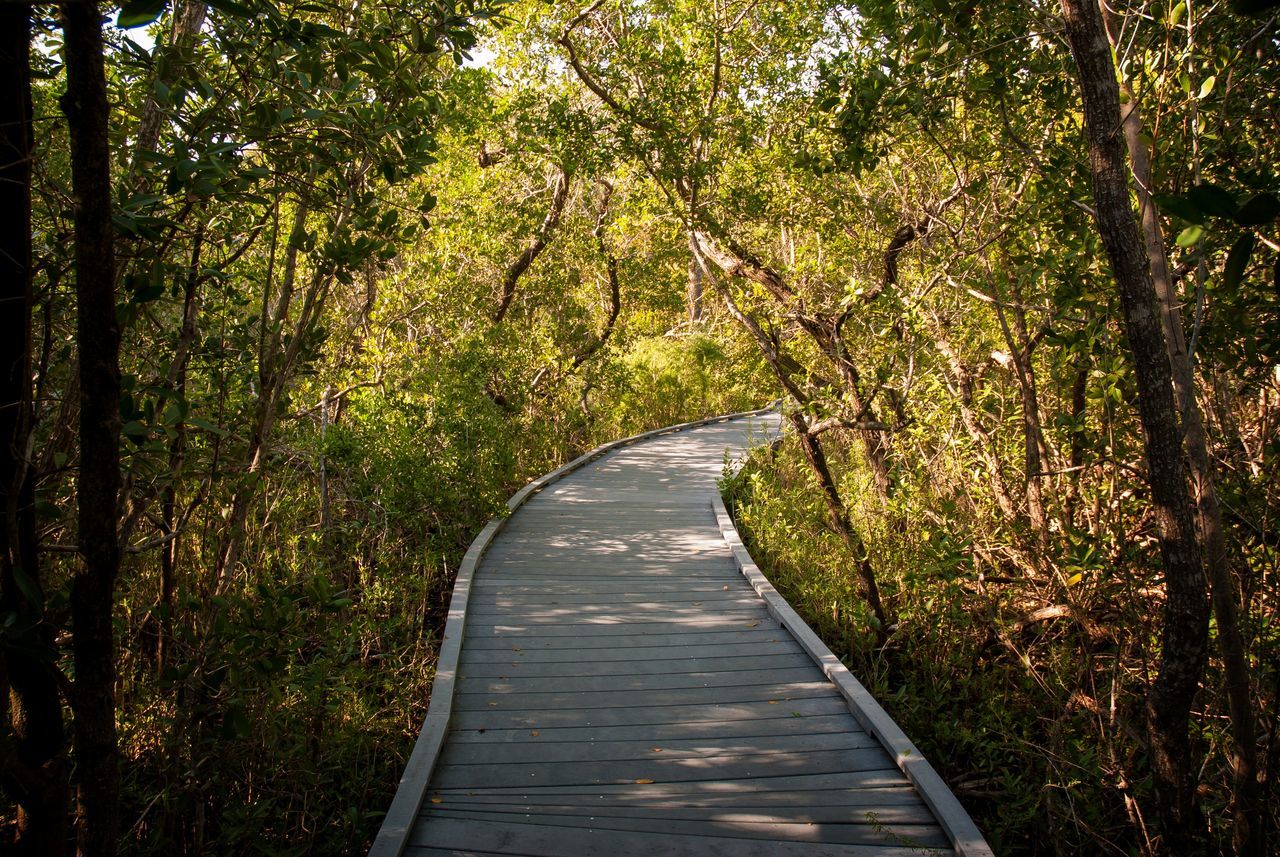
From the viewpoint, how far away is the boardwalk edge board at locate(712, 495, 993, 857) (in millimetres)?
3244

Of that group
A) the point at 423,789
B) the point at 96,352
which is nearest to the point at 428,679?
the point at 423,789

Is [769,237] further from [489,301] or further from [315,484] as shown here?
[315,484]

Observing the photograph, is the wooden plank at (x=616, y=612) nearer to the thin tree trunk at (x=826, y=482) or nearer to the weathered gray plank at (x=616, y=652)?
the weathered gray plank at (x=616, y=652)

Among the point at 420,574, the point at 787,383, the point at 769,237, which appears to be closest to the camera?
the point at 787,383

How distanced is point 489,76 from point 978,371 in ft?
18.4

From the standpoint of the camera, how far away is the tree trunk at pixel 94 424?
4.90ft

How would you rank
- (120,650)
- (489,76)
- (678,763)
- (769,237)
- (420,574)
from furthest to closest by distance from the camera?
(769,237), (489,76), (420,574), (120,650), (678,763)

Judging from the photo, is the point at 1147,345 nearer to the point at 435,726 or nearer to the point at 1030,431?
the point at 1030,431

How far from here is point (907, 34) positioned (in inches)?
157

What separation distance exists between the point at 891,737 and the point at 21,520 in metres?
3.67

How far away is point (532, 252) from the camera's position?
11430mm

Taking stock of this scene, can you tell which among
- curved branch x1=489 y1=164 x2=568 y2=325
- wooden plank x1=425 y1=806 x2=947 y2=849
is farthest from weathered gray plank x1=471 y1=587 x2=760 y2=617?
curved branch x1=489 y1=164 x2=568 y2=325

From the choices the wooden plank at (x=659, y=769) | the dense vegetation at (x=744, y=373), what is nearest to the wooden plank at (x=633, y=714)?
the wooden plank at (x=659, y=769)

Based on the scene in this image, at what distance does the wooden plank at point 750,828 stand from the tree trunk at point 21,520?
72.3 inches
